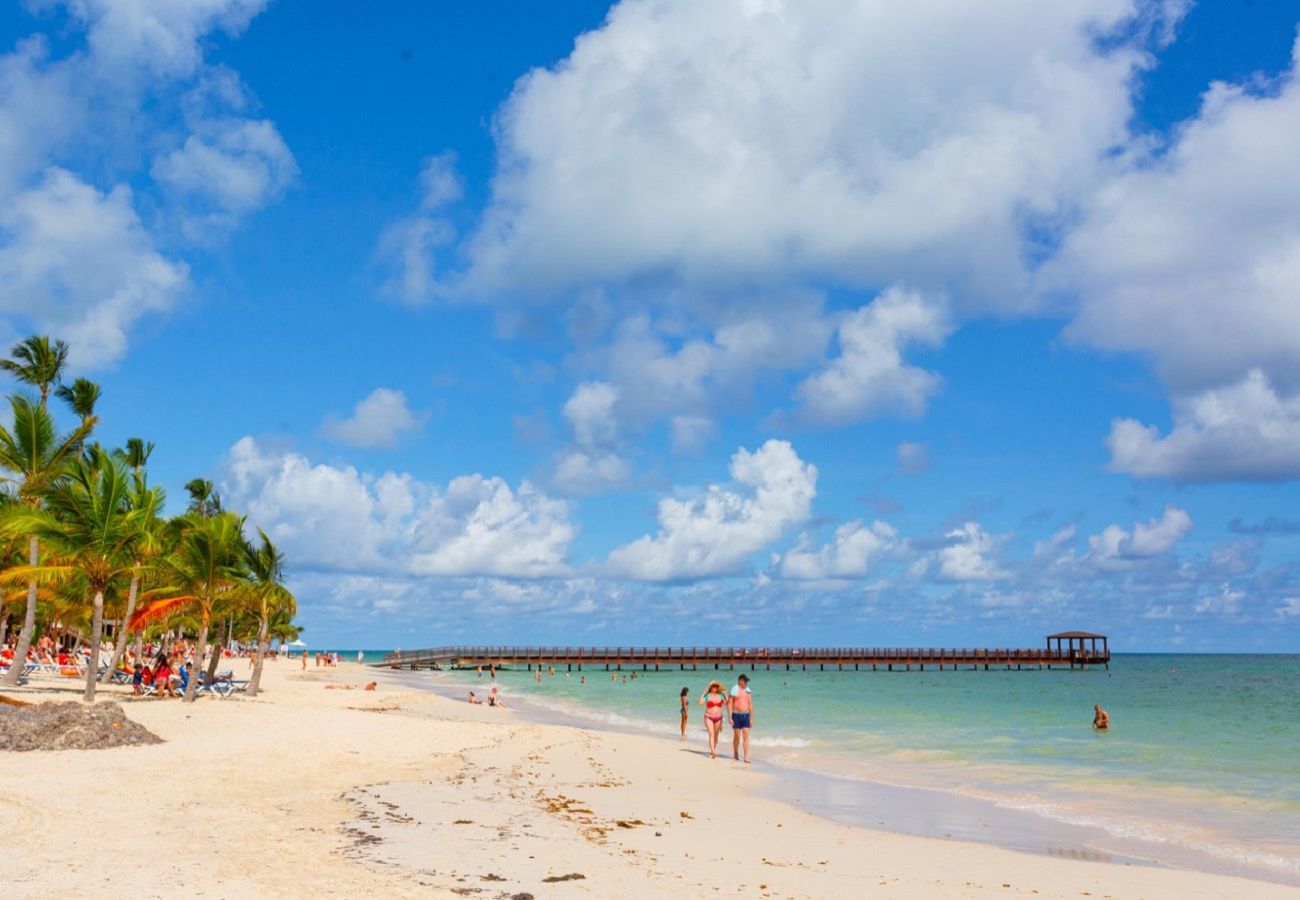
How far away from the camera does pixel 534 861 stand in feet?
29.3

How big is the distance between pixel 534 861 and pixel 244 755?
27.9ft

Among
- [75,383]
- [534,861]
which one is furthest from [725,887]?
[75,383]

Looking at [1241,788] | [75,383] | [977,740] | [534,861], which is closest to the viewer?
[534,861]

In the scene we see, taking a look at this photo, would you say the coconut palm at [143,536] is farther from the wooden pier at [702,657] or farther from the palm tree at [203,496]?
the wooden pier at [702,657]

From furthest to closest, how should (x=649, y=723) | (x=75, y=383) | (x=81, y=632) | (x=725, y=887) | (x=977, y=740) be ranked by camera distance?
(x=81, y=632), (x=75, y=383), (x=649, y=723), (x=977, y=740), (x=725, y=887)

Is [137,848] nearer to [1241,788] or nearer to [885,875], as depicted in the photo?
[885,875]

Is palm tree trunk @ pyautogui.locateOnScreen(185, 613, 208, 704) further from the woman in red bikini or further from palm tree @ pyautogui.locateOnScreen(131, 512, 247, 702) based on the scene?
the woman in red bikini

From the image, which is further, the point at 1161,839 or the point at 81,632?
the point at 81,632

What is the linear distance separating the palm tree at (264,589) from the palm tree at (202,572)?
2.60ft

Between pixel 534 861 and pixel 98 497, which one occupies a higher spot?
pixel 98 497

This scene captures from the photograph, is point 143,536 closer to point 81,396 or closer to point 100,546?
point 100,546

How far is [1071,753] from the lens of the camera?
2584cm

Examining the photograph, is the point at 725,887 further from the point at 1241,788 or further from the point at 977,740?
the point at 977,740

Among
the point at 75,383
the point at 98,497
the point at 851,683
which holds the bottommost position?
the point at 851,683
